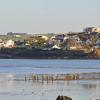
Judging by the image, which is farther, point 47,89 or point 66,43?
point 66,43

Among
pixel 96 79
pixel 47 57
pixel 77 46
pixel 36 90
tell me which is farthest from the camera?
pixel 77 46

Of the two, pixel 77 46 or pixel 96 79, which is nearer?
pixel 96 79

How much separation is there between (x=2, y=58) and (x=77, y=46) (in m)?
18.0

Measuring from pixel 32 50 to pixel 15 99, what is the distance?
109 meters

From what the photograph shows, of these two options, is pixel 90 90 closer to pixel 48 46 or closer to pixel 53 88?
pixel 53 88

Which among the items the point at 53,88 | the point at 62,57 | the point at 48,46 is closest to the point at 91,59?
the point at 62,57

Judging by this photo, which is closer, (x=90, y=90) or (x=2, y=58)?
(x=90, y=90)

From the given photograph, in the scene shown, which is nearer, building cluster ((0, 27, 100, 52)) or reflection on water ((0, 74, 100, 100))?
reflection on water ((0, 74, 100, 100))

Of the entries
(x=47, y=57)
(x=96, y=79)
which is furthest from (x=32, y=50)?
(x=96, y=79)

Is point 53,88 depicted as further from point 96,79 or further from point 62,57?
point 62,57

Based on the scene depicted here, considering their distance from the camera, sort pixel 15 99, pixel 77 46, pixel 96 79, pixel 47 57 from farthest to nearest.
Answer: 1. pixel 77 46
2. pixel 47 57
3. pixel 96 79
4. pixel 15 99

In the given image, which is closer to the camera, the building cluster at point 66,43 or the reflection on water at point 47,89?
the reflection on water at point 47,89

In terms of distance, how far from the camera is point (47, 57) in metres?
148

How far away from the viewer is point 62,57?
147625mm
